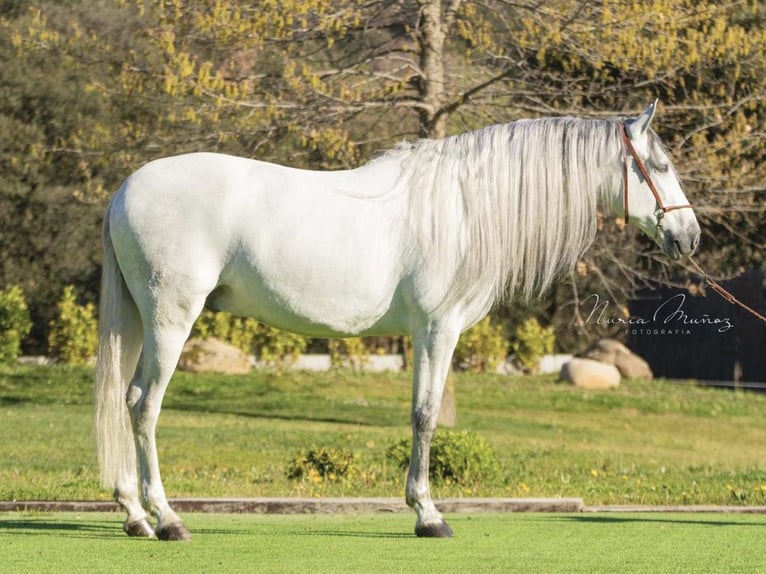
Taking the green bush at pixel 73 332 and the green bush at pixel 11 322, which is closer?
the green bush at pixel 11 322

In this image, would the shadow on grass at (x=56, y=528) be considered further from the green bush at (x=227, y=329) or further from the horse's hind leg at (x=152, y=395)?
the green bush at (x=227, y=329)

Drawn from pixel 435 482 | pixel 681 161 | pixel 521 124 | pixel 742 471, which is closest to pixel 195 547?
pixel 521 124

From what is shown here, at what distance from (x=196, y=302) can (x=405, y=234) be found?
1.17 metres

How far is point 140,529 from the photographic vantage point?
6.92 meters

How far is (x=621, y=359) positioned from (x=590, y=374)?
7.23ft

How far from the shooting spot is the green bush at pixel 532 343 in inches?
997

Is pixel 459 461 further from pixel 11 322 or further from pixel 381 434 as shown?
pixel 11 322

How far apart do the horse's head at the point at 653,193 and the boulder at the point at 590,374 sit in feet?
54.2

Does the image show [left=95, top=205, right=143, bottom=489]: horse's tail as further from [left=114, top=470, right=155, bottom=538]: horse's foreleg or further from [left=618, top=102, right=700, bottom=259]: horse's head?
[left=618, top=102, right=700, bottom=259]: horse's head

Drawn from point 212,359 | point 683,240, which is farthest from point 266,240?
point 212,359

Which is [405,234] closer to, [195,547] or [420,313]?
[420,313]

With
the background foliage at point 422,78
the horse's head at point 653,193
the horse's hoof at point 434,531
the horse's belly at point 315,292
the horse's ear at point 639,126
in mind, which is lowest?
the horse's hoof at point 434,531

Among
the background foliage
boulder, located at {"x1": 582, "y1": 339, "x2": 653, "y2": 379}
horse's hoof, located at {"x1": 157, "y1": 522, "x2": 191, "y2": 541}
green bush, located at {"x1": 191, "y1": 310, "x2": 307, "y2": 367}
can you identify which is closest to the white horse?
horse's hoof, located at {"x1": 157, "y1": 522, "x2": 191, "y2": 541}

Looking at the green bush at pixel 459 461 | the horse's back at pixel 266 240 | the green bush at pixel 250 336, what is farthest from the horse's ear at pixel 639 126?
the green bush at pixel 250 336
